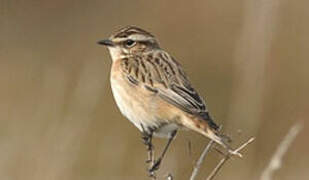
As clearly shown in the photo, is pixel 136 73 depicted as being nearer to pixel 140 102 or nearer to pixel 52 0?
pixel 140 102

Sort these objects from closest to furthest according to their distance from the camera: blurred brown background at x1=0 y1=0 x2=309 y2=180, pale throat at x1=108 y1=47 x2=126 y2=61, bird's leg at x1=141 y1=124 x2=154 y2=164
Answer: bird's leg at x1=141 y1=124 x2=154 y2=164 < pale throat at x1=108 y1=47 x2=126 y2=61 < blurred brown background at x1=0 y1=0 x2=309 y2=180

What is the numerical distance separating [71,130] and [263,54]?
131 cm

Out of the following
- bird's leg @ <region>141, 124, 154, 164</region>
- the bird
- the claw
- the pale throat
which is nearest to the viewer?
the claw

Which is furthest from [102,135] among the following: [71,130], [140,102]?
[140,102]

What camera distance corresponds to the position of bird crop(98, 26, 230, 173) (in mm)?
5578

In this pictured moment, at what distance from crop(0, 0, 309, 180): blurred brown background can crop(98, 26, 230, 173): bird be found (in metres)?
0.27

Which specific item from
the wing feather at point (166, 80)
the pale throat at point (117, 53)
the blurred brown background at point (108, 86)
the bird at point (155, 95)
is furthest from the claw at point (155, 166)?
the pale throat at point (117, 53)

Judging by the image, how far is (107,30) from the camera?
1320 cm

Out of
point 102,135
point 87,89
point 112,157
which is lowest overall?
point 102,135

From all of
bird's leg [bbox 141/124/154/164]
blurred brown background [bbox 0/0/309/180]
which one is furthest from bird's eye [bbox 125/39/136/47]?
bird's leg [bbox 141/124/154/164]

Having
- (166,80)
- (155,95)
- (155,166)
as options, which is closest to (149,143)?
(155,166)

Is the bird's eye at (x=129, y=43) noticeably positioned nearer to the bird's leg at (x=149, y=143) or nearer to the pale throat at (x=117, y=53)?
the pale throat at (x=117, y=53)

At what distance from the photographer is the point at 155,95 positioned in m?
5.80

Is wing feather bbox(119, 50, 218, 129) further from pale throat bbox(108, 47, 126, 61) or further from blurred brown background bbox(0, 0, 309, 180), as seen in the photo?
blurred brown background bbox(0, 0, 309, 180)
